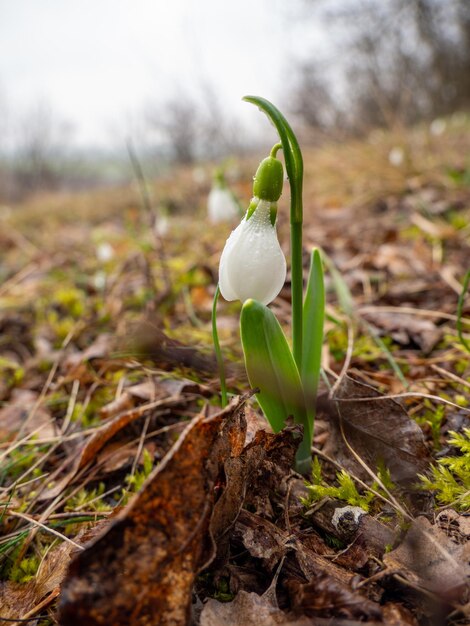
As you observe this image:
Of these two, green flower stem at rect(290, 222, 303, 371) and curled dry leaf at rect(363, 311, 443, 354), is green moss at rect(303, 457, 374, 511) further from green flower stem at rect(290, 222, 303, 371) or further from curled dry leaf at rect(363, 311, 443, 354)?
curled dry leaf at rect(363, 311, 443, 354)

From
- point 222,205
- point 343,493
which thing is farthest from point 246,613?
point 222,205

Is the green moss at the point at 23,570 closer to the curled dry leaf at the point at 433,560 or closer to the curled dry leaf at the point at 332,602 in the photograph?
the curled dry leaf at the point at 332,602

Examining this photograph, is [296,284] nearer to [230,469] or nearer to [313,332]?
[313,332]

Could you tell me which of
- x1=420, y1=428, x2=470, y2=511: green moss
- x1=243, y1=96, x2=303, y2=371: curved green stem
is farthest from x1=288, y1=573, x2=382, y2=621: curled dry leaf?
x1=243, y1=96, x2=303, y2=371: curved green stem

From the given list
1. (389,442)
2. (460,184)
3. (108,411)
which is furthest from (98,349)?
(460,184)

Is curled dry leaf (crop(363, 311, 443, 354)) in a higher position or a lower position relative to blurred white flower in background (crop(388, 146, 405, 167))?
lower

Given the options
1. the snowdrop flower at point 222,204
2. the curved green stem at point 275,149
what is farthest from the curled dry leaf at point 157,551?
the snowdrop flower at point 222,204

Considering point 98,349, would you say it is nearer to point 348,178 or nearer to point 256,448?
point 256,448
